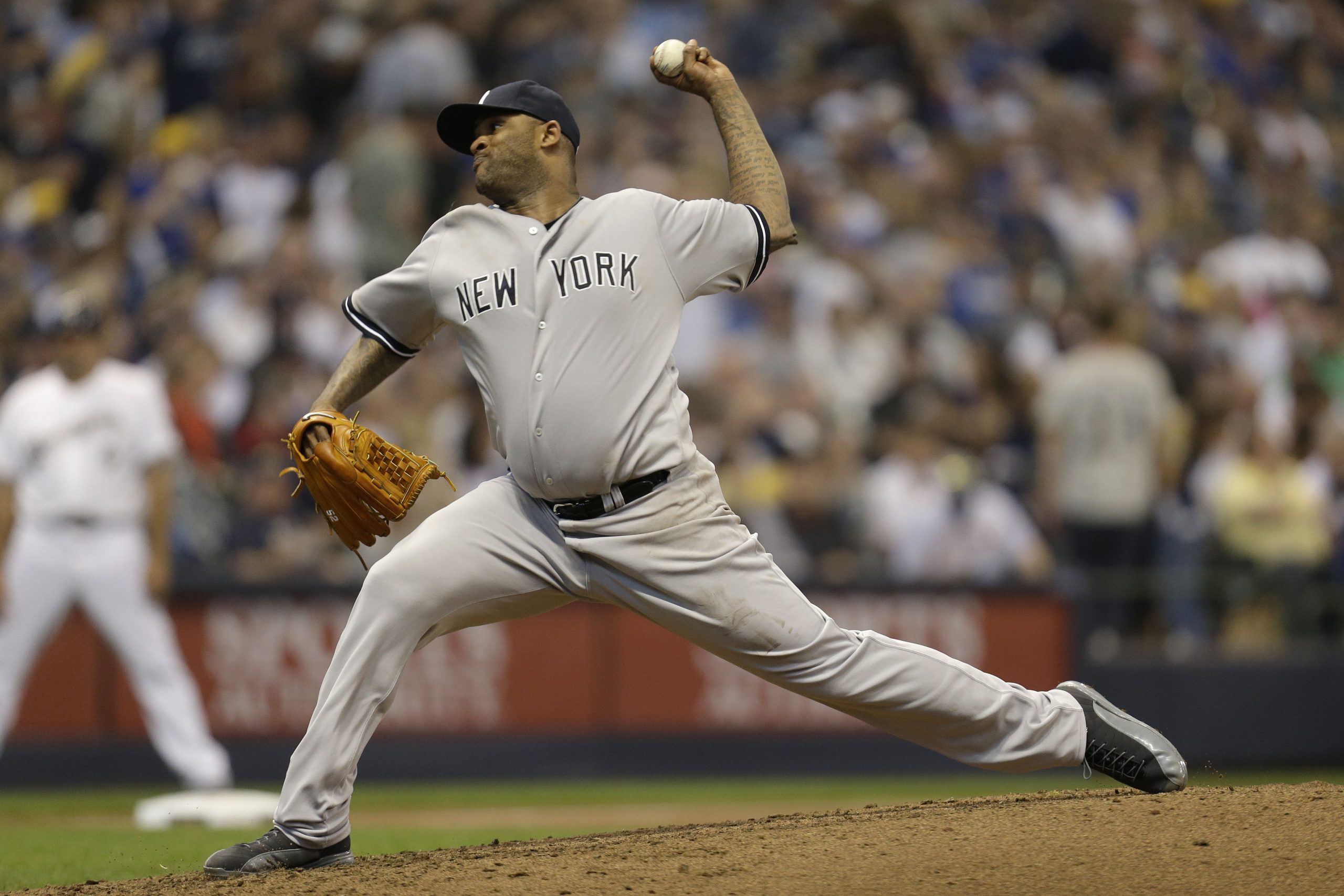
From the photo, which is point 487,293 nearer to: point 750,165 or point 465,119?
point 465,119

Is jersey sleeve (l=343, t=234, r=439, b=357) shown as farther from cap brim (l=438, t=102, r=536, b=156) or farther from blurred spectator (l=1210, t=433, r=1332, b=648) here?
blurred spectator (l=1210, t=433, r=1332, b=648)

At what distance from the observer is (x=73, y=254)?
12055 mm

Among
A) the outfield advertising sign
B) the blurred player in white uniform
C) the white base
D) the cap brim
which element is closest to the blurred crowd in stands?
the outfield advertising sign

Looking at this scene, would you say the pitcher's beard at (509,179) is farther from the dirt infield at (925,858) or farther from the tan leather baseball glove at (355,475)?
the dirt infield at (925,858)

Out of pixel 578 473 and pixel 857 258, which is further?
pixel 857 258

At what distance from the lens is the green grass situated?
6297mm

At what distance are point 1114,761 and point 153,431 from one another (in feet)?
17.2

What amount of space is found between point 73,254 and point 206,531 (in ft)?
10.1

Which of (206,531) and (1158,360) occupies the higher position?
(1158,360)

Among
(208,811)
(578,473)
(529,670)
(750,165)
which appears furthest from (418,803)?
(750,165)

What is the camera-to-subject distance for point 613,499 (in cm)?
479

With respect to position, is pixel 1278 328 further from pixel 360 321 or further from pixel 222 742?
pixel 360 321

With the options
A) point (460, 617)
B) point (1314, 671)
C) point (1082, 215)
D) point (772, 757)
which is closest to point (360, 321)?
point (460, 617)

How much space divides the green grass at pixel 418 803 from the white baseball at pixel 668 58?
281 centimetres
